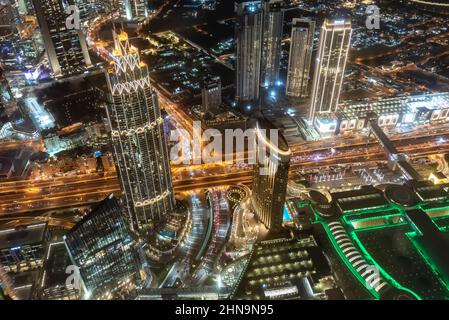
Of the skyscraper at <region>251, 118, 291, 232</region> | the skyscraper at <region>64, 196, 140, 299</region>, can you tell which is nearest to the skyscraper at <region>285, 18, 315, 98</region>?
the skyscraper at <region>251, 118, 291, 232</region>

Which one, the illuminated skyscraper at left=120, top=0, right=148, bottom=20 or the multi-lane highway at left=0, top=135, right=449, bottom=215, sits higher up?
the illuminated skyscraper at left=120, top=0, right=148, bottom=20

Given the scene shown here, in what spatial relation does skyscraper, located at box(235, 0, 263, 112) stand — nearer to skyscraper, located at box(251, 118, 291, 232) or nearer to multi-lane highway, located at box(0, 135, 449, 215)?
multi-lane highway, located at box(0, 135, 449, 215)

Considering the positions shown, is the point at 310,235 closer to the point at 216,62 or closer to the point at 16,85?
the point at 216,62

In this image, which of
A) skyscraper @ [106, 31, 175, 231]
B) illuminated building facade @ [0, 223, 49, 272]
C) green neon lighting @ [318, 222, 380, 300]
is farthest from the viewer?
illuminated building facade @ [0, 223, 49, 272]

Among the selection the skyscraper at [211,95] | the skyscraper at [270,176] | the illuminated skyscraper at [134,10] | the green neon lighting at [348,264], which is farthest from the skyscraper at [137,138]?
the illuminated skyscraper at [134,10]

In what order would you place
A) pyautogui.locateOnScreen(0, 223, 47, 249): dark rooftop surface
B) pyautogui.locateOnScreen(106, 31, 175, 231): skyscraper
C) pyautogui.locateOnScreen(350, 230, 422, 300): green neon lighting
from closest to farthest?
pyautogui.locateOnScreen(350, 230, 422, 300): green neon lighting → pyautogui.locateOnScreen(106, 31, 175, 231): skyscraper → pyautogui.locateOnScreen(0, 223, 47, 249): dark rooftop surface

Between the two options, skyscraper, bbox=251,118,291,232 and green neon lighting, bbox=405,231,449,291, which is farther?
green neon lighting, bbox=405,231,449,291

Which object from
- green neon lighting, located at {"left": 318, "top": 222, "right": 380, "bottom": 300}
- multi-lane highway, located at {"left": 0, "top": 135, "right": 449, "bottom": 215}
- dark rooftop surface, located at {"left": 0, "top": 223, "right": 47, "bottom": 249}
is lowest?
multi-lane highway, located at {"left": 0, "top": 135, "right": 449, "bottom": 215}
